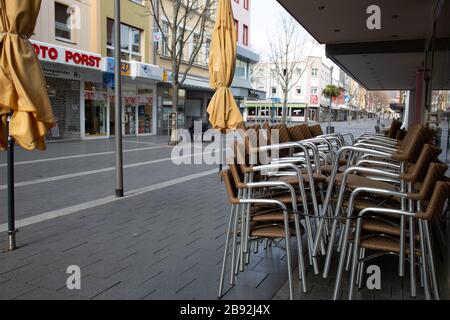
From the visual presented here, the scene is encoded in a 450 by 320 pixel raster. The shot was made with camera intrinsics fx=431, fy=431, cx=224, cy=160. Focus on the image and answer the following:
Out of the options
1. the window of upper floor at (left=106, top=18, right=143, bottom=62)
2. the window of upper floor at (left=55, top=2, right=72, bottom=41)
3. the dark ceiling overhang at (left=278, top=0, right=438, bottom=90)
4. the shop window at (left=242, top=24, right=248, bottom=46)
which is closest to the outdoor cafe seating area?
the dark ceiling overhang at (left=278, top=0, right=438, bottom=90)

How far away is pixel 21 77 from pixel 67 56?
14495 millimetres

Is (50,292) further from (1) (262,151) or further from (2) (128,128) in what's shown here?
(2) (128,128)

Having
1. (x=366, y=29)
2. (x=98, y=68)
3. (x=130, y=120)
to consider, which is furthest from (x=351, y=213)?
(x=130, y=120)

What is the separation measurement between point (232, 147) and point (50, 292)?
182 cm

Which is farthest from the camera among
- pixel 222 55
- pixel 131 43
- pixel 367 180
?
pixel 131 43

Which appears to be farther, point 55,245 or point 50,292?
point 55,245

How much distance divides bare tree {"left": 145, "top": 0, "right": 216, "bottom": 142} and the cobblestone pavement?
1018 centimetres

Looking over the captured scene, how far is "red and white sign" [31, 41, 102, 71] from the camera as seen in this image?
15.6 meters

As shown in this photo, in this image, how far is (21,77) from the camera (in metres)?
3.52

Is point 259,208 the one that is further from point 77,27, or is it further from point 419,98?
point 77,27

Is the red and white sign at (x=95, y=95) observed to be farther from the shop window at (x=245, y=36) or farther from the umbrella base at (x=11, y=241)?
the shop window at (x=245, y=36)

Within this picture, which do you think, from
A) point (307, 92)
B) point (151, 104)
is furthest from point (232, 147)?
point (307, 92)

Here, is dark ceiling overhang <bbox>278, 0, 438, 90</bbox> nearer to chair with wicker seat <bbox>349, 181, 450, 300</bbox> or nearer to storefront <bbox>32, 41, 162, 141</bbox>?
chair with wicker seat <bbox>349, 181, 450, 300</bbox>
